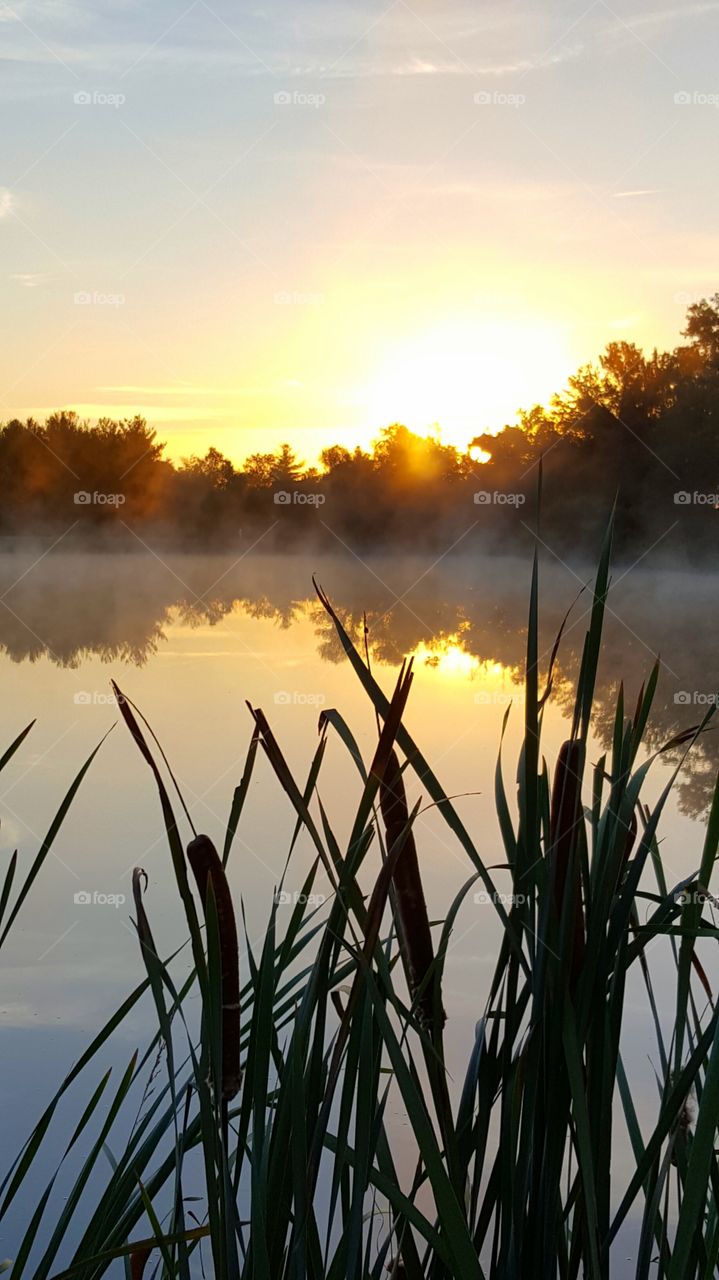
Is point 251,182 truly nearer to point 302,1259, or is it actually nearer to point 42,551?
point 302,1259

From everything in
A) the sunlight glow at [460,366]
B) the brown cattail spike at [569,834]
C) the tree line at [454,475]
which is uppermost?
the tree line at [454,475]

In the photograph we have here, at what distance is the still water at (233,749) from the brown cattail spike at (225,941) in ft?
0.43

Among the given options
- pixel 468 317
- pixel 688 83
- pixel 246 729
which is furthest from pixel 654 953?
pixel 468 317

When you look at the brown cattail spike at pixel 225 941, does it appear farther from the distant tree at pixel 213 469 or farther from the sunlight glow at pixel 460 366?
the distant tree at pixel 213 469

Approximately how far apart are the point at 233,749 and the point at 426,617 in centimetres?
810

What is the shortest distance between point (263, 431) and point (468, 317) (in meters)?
4.81

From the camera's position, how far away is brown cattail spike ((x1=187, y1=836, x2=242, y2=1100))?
0.50 m

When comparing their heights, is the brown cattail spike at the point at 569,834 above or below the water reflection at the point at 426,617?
below

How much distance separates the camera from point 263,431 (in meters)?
20.0

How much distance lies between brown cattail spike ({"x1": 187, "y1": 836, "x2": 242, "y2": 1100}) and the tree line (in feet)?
69.4

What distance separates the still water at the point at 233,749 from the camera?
277 centimetres

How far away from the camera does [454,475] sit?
1020 inches

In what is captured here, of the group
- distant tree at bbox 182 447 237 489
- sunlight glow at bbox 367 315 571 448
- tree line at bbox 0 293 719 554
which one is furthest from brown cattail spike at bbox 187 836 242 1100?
distant tree at bbox 182 447 237 489

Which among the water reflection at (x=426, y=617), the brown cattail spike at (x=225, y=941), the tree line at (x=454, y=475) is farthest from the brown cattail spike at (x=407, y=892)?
the tree line at (x=454, y=475)
